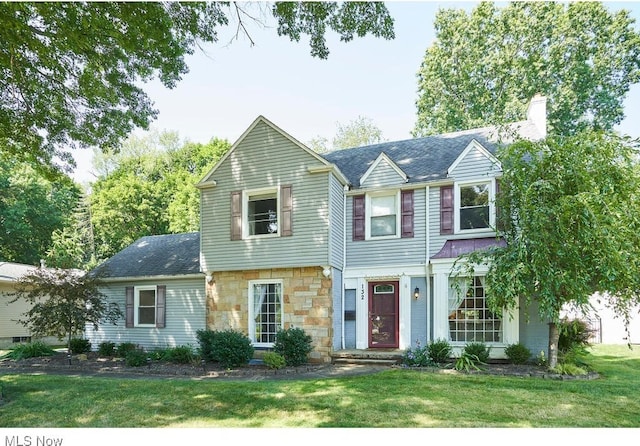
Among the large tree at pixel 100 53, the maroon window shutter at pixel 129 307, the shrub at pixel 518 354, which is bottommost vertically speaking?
the shrub at pixel 518 354

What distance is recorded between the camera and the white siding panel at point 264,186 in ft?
38.6

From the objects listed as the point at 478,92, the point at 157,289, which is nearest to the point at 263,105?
the point at 157,289

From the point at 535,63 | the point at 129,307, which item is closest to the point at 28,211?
the point at 129,307

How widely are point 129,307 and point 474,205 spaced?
11.6 metres

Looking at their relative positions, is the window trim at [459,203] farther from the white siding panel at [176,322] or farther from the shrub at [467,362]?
the white siding panel at [176,322]

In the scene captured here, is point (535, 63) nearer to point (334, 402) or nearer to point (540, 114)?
point (540, 114)

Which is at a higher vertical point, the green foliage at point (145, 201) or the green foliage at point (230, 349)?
the green foliage at point (145, 201)

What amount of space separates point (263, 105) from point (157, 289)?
7.73m

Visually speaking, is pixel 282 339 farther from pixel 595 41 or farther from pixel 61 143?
pixel 595 41

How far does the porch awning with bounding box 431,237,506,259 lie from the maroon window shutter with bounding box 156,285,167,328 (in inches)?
344

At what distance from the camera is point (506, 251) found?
9438mm

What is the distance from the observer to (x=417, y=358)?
10039 mm

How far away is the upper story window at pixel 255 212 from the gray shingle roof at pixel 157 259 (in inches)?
92.3
